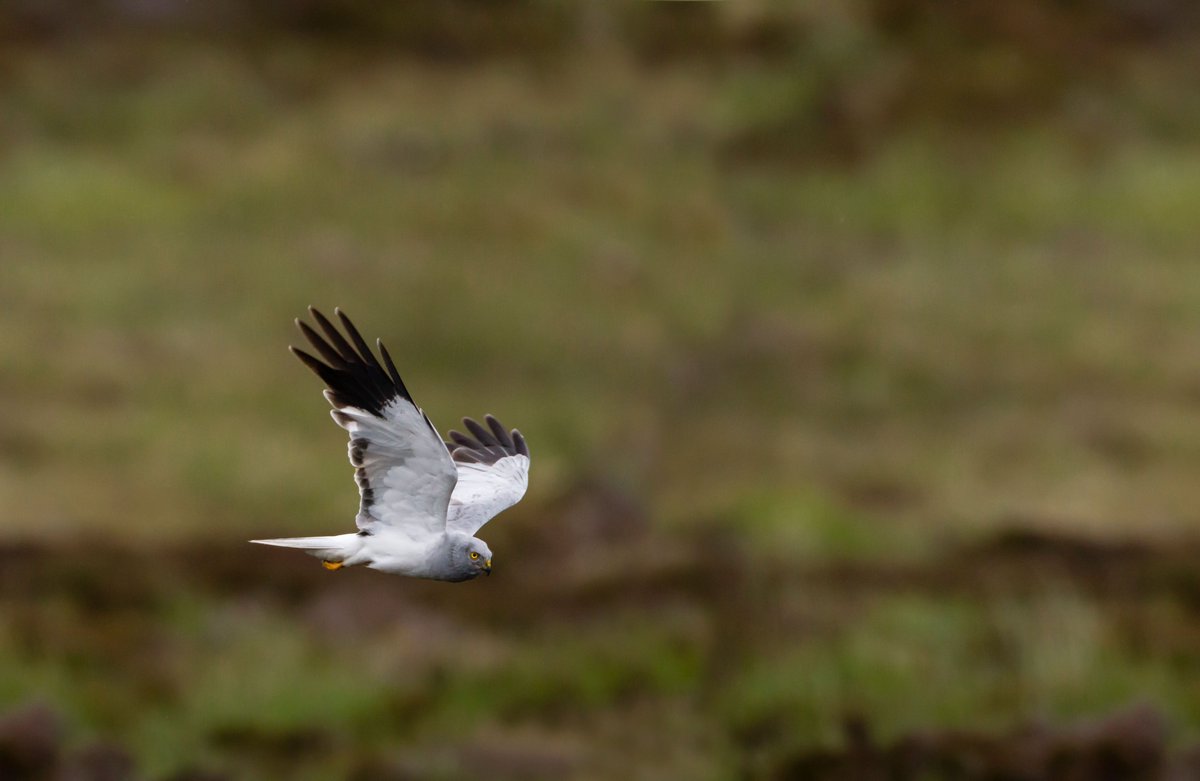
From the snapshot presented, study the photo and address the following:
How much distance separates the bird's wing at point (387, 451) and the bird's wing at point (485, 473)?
636 millimetres

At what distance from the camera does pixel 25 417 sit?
26516mm

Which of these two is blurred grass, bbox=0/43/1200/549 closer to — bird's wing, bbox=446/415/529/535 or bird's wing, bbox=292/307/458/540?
bird's wing, bbox=446/415/529/535

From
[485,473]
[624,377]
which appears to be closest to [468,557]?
[485,473]

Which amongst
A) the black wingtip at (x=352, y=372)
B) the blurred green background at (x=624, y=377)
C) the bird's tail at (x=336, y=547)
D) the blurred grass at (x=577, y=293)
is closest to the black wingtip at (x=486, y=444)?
the black wingtip at (x=352, y=372)

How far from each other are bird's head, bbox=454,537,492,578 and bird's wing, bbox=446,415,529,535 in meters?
0.55

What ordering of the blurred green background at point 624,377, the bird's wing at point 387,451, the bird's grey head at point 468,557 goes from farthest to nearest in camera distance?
1. the blurred green background at point 624,377
2. the bird's grey head at point 468,557
3. the bird's wing at point 387,451

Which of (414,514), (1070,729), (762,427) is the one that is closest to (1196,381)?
(762,427)

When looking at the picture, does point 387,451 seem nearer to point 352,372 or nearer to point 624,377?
point 352,372

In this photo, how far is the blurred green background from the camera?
1677cm

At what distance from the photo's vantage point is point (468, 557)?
22.9 ft

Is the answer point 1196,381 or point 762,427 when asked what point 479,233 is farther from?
point 1196,381

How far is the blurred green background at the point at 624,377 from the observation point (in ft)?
55.0

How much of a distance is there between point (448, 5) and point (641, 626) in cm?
2265

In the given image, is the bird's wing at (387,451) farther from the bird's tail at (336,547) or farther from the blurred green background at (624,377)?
the blurred green background at (624,377)
